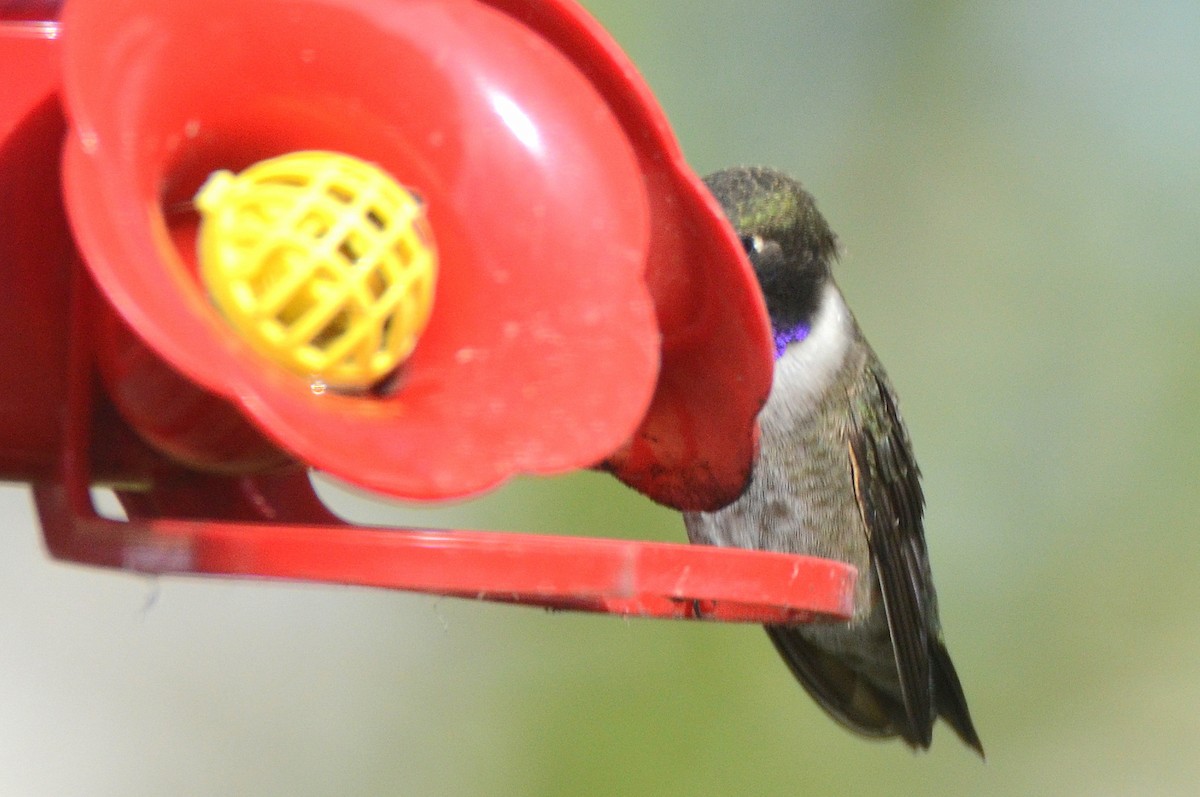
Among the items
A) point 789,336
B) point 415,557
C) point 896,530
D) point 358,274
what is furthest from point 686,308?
point 896,530

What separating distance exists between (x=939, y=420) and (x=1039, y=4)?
1.45m

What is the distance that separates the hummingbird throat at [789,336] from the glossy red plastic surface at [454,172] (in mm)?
1431

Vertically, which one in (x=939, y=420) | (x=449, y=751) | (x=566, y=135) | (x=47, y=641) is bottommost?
(x=449, y=751)

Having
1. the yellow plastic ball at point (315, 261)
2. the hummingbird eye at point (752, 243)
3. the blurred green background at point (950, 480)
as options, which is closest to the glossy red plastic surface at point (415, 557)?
the yellow plastic ball at point (315, 261)

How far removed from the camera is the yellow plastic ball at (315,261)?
2.49 ft

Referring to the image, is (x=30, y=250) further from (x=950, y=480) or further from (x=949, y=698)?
(x=950, y=480)

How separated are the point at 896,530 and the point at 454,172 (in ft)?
5.59

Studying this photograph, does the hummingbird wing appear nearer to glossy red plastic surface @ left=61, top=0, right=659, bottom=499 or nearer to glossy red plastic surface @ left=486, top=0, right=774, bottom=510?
glossy red plastic surface @ left=486, top=0, right=774, bottom=510

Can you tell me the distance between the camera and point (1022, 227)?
13.4ft

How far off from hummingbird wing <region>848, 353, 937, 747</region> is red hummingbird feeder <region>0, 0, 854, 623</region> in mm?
1407

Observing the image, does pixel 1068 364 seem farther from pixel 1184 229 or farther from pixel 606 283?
pixel 606 283

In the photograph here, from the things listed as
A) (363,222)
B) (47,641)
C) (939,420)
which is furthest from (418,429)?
(939,420)

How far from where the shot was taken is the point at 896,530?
94.2 inches

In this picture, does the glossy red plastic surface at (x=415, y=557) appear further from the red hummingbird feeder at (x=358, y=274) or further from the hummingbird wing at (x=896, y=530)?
the hummingbird wing at (x=896, y=530)
